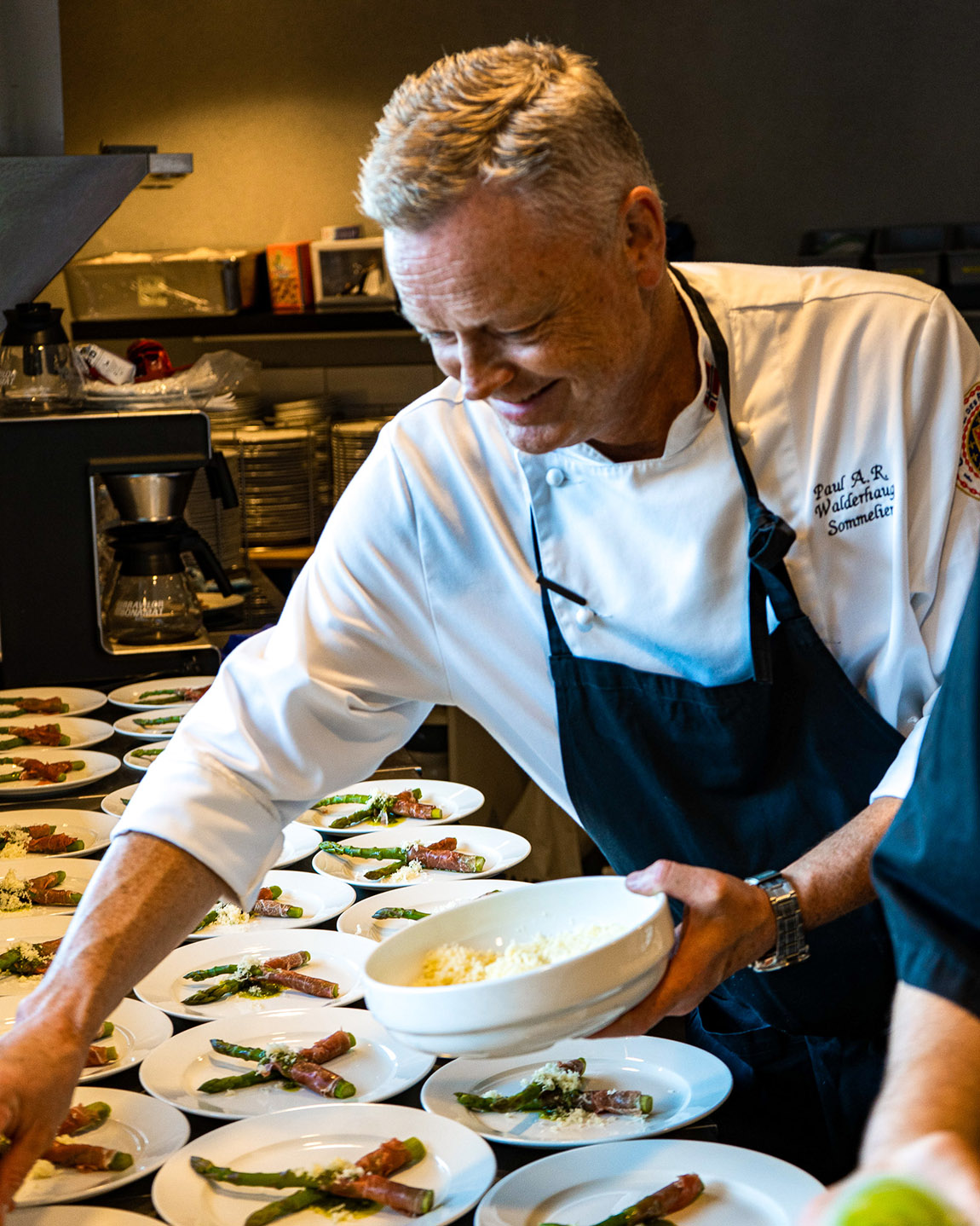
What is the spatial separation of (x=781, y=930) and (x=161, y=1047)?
0.64 m

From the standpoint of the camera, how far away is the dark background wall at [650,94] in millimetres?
4992

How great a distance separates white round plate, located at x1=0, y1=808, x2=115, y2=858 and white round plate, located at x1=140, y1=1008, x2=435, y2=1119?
0.66m

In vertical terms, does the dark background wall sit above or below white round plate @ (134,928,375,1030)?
above

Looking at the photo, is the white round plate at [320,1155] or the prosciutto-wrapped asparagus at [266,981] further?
the prosciutto-wrapped asparagus at [266,981]

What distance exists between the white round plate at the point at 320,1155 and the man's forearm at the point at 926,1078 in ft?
1.46

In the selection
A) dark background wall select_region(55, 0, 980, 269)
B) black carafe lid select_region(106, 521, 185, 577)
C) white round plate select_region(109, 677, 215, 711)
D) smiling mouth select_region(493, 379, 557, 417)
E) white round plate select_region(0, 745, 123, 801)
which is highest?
dark background wall select_region(55, 0, 980, 269)

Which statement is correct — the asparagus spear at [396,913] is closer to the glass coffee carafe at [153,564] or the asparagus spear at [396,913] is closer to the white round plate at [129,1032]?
the white round plate at [129,1032]

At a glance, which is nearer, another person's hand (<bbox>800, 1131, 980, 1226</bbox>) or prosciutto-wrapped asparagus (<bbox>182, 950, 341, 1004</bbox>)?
another person's hand (<bbox>800, 1131, 980, 1226</bbox>)

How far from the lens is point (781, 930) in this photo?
1.28 metres

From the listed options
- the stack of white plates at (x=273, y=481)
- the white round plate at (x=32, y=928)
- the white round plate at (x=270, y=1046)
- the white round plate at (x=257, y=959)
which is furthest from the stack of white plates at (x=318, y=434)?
the white round plate at (x=270, y=1046)

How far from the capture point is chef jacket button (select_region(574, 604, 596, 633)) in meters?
1.52

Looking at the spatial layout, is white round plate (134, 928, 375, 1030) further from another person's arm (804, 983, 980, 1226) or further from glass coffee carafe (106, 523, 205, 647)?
glass coffee carafe (106, 523, 205, 647)

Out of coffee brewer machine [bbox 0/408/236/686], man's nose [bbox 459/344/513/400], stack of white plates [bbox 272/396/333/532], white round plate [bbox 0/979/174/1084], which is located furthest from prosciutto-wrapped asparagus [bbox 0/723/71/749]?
stack of white plates [bbox 272/396/333/532]

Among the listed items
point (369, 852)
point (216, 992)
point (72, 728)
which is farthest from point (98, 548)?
point (216, 992)
